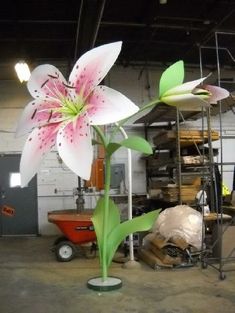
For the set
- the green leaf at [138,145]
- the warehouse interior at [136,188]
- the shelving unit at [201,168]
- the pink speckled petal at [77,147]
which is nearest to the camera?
the pink speckled petal at [77,147]

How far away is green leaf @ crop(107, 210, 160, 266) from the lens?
83cm

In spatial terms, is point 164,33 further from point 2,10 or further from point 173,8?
point 2,10

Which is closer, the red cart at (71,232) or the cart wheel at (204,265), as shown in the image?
the cart wheel at (204,265)

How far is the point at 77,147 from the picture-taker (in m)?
0.66

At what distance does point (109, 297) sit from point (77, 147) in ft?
7.55

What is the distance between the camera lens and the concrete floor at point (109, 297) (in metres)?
3.43

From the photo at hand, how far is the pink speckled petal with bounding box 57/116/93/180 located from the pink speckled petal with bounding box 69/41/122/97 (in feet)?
0.22

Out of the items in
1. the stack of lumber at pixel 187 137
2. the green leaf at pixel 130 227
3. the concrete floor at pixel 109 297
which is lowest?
the concrete floor at pixel 109 297

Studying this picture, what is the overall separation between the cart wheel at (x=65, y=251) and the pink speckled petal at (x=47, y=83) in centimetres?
510

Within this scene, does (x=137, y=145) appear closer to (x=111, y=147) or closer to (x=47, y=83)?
(x=111, y=147)

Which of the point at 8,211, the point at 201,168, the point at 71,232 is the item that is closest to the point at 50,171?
the point at 8,211

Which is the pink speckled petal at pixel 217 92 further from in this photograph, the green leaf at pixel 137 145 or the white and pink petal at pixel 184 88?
the green leaf at pixel 137 145

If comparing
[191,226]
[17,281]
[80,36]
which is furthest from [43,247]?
Answer: [80,36]

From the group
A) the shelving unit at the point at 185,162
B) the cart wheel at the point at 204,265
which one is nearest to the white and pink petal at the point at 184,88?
the cart wheel at the point at 204,265
